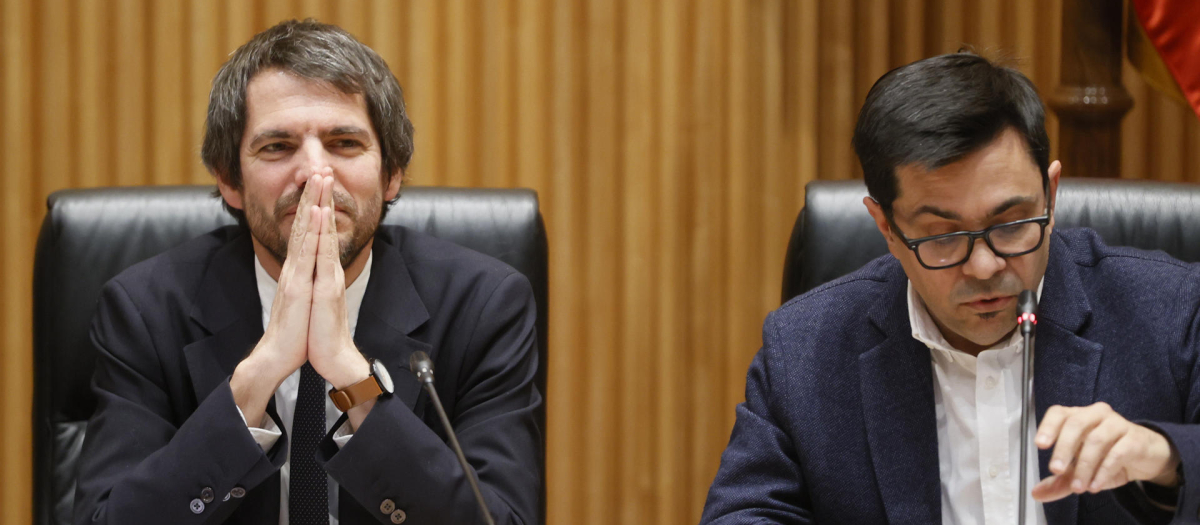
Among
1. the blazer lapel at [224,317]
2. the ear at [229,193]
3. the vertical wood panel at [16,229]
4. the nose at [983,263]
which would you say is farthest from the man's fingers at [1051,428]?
the vertical wood panel at [16,229]

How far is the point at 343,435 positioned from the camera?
149 centimetres

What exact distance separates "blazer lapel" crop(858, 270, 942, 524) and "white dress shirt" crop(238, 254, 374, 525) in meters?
0.66

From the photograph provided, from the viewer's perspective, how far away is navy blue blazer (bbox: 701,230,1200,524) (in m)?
1.35

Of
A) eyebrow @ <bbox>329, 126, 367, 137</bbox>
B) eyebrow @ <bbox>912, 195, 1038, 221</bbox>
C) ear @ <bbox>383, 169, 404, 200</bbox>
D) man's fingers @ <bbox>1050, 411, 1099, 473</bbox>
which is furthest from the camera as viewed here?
ear @ <bbox>383, 169, 404, 200</bbox>

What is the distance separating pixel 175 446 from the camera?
1440 mm

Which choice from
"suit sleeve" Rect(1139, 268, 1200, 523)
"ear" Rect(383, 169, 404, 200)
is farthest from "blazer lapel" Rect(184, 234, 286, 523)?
"suit sleeve" Rect(1139, 268, 1200, 523)

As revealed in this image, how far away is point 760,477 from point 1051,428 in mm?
419

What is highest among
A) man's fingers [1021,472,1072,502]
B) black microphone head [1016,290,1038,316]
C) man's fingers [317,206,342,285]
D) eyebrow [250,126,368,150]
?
eyebrow [250,126,368,150]

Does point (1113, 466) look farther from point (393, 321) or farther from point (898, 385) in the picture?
point (393, 321)

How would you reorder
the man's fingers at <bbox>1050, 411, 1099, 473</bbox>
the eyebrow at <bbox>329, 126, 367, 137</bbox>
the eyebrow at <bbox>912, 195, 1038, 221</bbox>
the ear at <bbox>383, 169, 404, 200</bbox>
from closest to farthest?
the man's fingers at <bbox>1050, 411, 1099, 473</bbox> < the eyebrow at <bbox>912, 195, 1038, 221</bbox> < the eyebrow at <bbox>329, 126, 367, 137</bbox> < the ear at <bbox>383, 169, 404, 200</bbox>

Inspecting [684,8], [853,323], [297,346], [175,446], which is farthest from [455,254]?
[684,8]

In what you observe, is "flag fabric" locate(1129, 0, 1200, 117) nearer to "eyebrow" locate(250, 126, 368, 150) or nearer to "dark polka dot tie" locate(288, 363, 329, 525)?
"eyebrow" locate(250, 126, 368, 150)

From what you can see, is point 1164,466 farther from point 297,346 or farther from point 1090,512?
point 297,346

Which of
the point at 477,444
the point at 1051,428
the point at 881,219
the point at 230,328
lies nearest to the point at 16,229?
the point at 230,328
